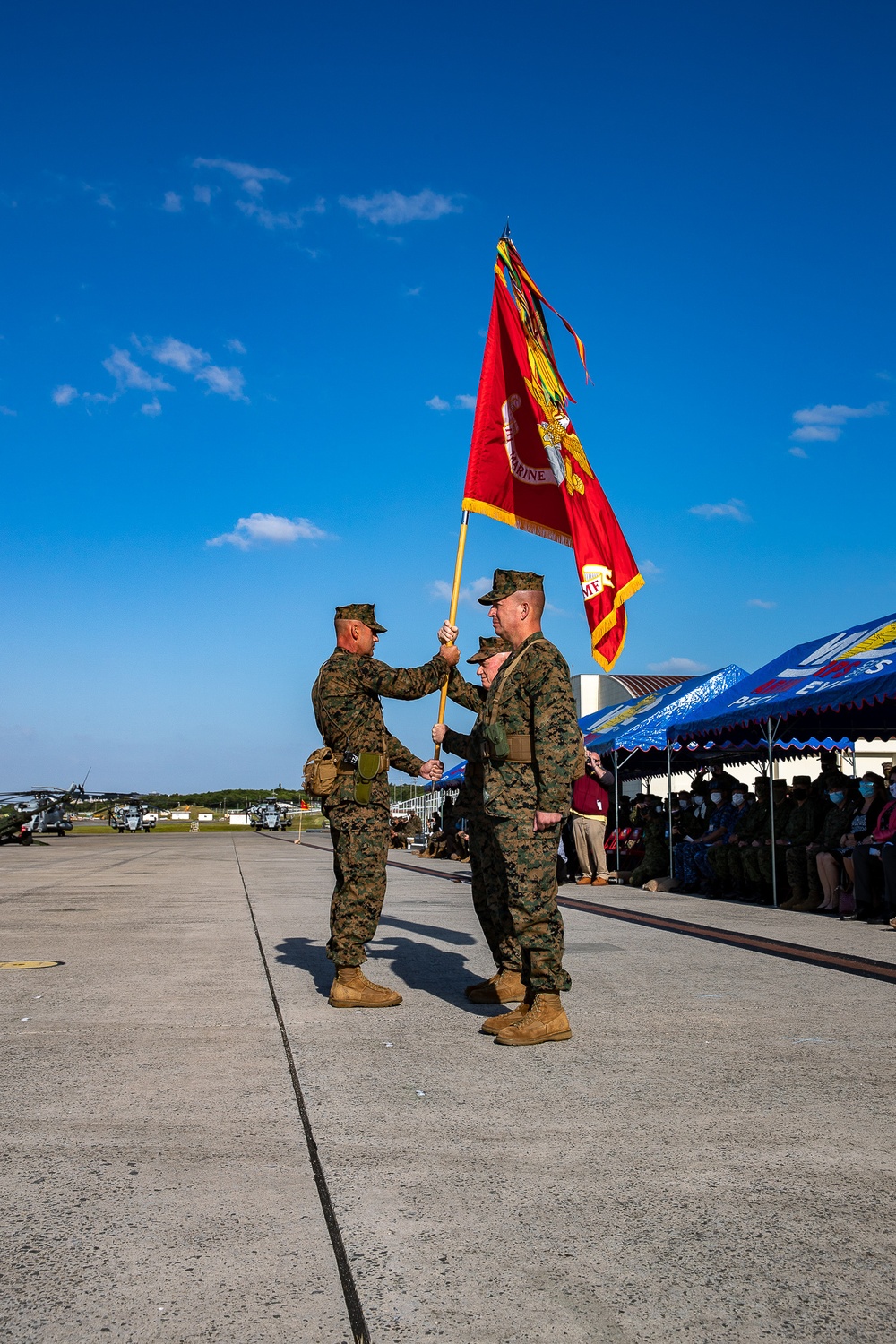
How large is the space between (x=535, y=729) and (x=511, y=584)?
0.81m

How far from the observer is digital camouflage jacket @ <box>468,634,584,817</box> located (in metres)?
5.00

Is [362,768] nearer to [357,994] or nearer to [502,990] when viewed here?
[357,994]

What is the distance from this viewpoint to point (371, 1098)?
383 cm

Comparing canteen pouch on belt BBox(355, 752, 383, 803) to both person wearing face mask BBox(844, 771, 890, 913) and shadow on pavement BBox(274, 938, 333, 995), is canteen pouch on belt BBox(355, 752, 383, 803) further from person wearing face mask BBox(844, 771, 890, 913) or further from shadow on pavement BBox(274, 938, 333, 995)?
person wearing face mask BBox(844, 771, 890, 913)

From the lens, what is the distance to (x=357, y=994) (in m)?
5.61

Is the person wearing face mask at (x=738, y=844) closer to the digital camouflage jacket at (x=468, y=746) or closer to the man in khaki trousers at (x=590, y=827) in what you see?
the man in khaki trousers at (x=590, y=827)

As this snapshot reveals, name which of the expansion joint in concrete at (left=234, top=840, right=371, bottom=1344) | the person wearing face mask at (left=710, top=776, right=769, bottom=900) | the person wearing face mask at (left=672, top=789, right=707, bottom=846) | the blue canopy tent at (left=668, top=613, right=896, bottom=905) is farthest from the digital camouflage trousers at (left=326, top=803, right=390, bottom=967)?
the person wearing face mask at (left=672, top=789, right=707, bottom=846)

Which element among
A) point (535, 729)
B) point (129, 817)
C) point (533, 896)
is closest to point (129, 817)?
point (129, 817)

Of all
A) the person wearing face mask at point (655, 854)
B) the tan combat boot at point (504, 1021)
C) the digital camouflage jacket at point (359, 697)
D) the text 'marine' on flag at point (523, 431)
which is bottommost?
the tan combat boot at point (504, 1021)

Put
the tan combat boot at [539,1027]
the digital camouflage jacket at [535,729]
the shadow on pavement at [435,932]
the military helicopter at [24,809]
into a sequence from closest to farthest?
the tan combat boot at [539,1027]
the digital camouflage jacket at [535,729]
the shadow on pavement at [435,932]
the military helicopter at [24,809]

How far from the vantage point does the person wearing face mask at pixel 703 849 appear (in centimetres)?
1499

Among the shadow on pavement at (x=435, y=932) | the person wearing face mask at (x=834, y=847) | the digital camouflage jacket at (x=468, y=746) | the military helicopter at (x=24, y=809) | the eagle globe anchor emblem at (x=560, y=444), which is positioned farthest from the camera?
the military helicopter at (x=24, y=809)

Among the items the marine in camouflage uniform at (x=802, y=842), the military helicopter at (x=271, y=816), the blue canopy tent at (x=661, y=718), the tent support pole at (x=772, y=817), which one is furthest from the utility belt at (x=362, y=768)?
the military helicopter at (x=271, y=816)

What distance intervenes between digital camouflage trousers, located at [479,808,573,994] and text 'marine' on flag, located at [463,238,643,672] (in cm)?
353
